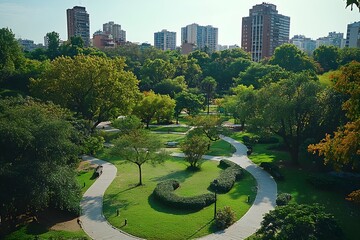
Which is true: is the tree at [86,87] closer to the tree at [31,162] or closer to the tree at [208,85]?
the tree at [31,162]

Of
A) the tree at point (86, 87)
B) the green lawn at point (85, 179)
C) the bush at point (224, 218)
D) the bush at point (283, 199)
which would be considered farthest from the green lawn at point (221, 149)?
the bush at point (224, 218)

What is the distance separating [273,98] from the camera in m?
31.4

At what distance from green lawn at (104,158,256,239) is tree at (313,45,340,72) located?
56.8 metres

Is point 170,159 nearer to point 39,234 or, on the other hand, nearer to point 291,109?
point 291,109

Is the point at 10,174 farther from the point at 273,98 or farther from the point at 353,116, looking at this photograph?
the point at 273,98

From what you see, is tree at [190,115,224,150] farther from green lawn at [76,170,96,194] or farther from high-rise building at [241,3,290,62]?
high-rise building at [241,3,290,62]

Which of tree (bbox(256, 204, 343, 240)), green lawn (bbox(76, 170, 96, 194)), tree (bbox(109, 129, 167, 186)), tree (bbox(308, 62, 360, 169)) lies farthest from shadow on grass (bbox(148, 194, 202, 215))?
tree (bbox(308, 62, 360, 169))

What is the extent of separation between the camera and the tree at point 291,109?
1200 inches

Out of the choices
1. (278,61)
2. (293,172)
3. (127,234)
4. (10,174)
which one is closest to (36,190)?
(10,174)

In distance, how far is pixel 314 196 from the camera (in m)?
24.4

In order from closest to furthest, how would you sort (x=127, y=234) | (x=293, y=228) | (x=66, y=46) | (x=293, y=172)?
(x=293, y=228) → (x=127, y=234) → (x=293, y=172) → (x=66, y=46)

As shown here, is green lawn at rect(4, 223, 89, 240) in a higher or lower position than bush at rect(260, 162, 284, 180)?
lower

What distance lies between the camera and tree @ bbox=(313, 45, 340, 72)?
76.9 m

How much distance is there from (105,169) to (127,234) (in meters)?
13.3
